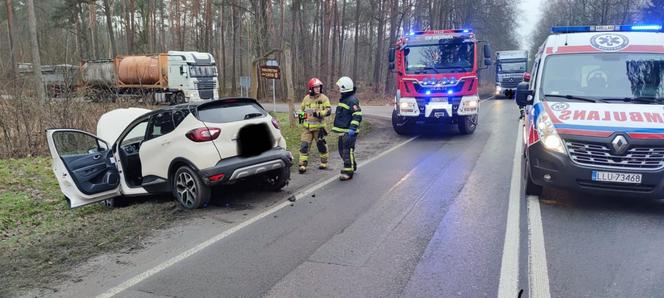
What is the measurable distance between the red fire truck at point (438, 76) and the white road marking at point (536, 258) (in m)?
6.90

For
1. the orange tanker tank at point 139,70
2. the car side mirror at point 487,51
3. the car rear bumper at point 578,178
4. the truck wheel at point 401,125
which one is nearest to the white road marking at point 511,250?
the car rear bumper at point 578,178

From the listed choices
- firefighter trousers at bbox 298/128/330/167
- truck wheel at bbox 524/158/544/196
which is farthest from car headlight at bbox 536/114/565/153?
firefighter trousers at bbox 298/128/330/167

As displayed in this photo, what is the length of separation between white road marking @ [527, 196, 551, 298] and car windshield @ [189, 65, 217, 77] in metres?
24.8

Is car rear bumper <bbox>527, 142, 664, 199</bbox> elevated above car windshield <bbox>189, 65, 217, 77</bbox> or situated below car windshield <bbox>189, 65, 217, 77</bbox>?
below

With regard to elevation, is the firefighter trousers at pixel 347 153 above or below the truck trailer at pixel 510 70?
below

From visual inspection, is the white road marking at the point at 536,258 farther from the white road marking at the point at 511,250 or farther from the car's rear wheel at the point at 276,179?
the car's rear wheel at the point at 276,179

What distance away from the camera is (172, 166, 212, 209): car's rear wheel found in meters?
6.18

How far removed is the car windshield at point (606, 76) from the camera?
628 cm

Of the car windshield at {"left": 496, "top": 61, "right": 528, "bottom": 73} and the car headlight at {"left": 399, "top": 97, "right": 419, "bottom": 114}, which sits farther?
the car windshield at {"left": 496, "top": 61, "right": 528, "bottom": 73}

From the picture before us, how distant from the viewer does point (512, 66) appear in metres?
32.8

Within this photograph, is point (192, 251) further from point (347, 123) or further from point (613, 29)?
point (613, 29)

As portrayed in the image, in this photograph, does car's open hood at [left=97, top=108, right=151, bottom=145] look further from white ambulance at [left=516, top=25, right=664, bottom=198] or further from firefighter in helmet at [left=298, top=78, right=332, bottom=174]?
white ambulance at [left=516, top=25, right=664, bottom=198]

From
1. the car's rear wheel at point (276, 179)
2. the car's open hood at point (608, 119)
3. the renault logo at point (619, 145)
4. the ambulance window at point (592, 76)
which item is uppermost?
the ambulance window at point (592, 76)

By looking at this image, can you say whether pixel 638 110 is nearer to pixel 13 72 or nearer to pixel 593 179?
pixel 593 179
